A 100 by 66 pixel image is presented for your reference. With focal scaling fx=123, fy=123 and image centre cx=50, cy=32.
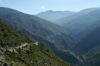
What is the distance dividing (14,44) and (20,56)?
10481 millimetres

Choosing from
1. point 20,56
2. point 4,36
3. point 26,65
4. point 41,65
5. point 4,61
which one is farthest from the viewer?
point 4,36

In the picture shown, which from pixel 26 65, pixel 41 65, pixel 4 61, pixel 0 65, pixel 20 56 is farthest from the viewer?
pixel 41 65

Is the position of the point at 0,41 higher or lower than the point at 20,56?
higher

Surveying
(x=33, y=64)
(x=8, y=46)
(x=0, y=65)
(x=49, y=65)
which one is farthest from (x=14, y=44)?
(x=0, y=65)

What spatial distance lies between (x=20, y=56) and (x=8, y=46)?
7537 millimetres

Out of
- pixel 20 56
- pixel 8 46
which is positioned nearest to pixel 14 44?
pixel 8 46

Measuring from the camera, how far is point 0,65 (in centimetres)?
3133

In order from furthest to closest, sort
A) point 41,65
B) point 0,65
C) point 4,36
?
point 4,36 < point 41,65 < point 0,65

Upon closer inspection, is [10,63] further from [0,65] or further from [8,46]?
[8,46]

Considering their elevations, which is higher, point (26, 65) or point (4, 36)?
point (4, 36)

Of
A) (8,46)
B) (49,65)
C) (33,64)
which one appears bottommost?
(49,65)

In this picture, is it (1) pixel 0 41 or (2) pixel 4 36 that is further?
(2) pixel 4 36

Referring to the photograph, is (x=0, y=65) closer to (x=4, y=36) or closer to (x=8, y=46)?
(x=8, y=46)

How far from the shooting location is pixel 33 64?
43.7 meters
